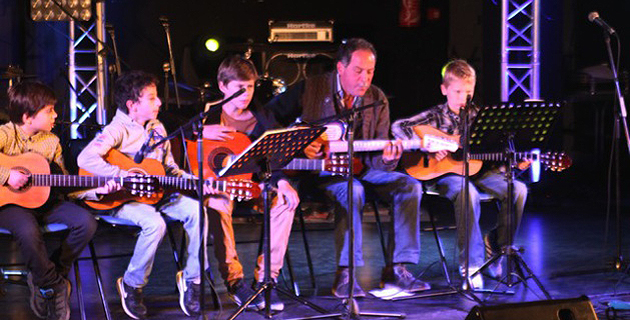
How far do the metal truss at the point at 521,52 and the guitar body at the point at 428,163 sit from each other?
10.4 ft

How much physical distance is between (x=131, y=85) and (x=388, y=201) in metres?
1.86

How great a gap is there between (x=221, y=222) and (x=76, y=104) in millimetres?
4059

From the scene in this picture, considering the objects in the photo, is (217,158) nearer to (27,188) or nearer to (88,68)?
(27,188)

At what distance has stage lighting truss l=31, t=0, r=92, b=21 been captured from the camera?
9148 mm

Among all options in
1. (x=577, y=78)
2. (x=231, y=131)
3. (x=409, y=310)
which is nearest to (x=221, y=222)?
(x=231, y=131)

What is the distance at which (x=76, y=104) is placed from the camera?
30.4ft

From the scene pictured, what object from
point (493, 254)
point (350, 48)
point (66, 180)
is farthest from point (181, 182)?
point (493, 254)

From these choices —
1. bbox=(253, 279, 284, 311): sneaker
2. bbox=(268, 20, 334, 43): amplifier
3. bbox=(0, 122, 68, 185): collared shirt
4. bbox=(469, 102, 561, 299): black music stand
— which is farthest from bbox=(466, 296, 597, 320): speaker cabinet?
bbox=(268, 20, 334, 43): amplifier

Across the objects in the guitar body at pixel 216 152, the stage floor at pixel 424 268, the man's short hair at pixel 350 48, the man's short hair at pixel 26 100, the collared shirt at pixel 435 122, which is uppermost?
the man's short hair at pixel 350 48

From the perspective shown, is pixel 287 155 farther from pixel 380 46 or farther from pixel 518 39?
pixel 380 46

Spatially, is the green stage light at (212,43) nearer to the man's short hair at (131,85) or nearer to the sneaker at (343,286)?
the man's short hair at (131,85)

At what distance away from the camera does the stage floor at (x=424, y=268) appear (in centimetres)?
574

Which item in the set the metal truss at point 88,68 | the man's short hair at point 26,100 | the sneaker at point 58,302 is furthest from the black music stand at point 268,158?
the metal truss at point 88,68

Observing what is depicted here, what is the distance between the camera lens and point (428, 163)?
20.9ft
